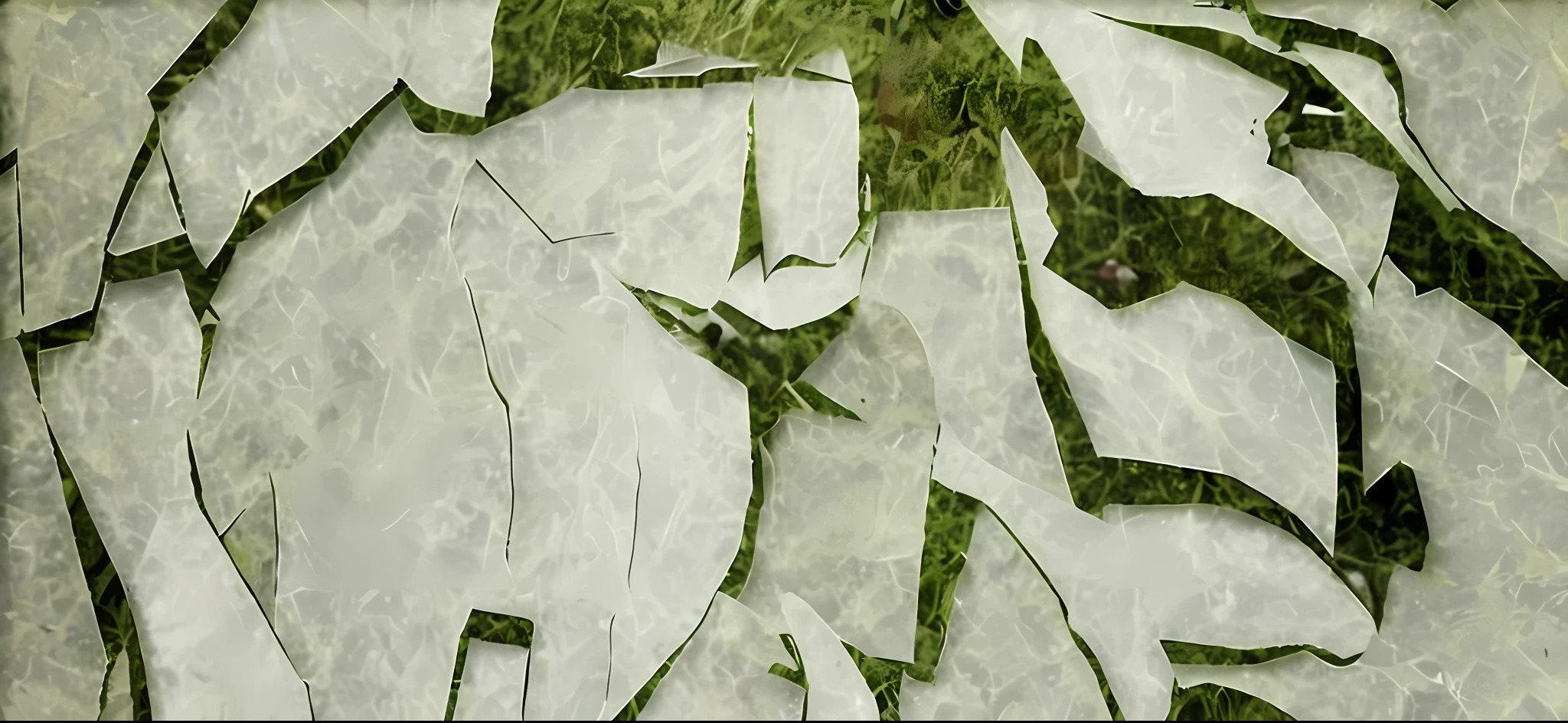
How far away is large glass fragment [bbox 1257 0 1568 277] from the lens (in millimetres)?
561

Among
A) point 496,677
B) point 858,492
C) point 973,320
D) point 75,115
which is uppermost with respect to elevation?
point 75,115

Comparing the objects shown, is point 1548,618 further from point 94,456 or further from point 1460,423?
point 94,456

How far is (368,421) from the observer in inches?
23.0

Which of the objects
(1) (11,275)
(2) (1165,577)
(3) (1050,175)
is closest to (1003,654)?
(2) (1165,577)

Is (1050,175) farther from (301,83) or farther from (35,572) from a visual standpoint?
(35,572)

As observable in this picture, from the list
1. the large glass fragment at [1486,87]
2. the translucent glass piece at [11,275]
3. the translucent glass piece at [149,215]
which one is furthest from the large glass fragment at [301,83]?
the large glass fragment at [1486,87]

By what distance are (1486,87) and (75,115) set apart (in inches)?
39.7

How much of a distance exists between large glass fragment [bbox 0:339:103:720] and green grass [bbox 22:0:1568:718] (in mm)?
154

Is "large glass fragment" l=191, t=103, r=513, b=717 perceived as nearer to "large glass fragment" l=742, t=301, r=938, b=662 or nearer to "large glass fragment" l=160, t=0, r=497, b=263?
"large glass fragment" l=160, t=0, r=497, b=263

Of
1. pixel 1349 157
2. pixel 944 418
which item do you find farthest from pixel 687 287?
pixel 1349 157

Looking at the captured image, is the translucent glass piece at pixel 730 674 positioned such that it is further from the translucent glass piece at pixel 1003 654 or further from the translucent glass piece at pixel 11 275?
the translucent glass piece at pixel 11 275

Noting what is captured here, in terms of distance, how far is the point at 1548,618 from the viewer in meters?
0.58

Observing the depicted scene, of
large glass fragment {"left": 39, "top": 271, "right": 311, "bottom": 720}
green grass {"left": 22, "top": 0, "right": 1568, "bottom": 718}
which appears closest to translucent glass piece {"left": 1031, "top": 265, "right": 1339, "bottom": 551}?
green grass {"left": 22, "top": 0, "right": 1568, "bottom": 718}

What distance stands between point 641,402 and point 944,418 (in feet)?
0.72
